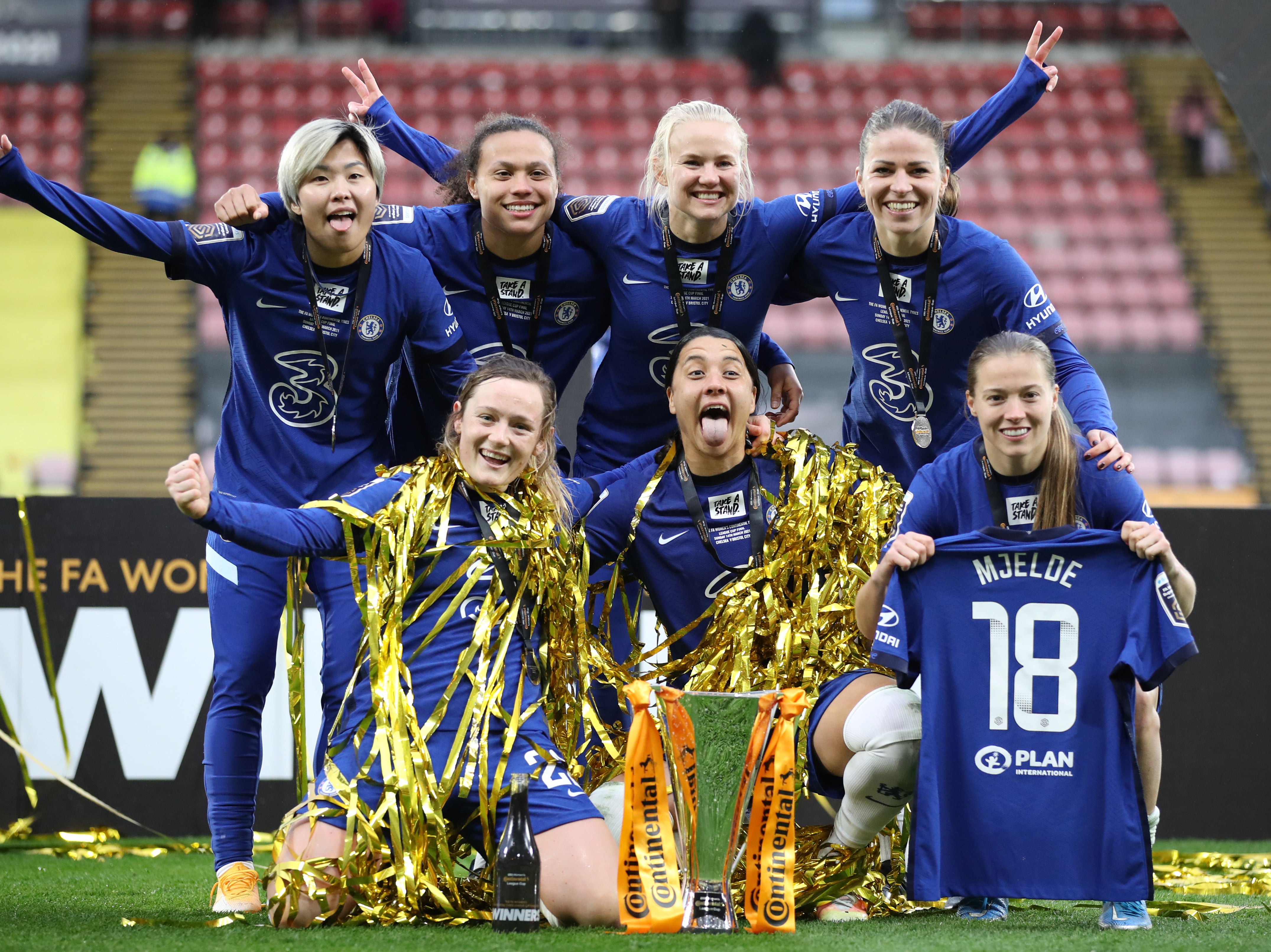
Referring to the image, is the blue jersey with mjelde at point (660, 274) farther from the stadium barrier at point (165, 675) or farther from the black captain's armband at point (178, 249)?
the stadium barrier at point (165, 675)

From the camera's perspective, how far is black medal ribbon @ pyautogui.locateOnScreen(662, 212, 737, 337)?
11.5ft

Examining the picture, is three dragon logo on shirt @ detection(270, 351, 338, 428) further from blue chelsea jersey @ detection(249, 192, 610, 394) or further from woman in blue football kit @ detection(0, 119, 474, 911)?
blue chelsea jersey @ detection(249, 192, 610, 394)

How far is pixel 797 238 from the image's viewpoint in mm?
3613

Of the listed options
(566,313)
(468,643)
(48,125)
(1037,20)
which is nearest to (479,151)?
(566,313)

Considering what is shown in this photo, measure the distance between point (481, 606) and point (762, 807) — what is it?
2.52ft

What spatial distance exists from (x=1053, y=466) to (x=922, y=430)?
528 mm

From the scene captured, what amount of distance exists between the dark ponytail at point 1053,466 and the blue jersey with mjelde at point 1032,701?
0.24 feet

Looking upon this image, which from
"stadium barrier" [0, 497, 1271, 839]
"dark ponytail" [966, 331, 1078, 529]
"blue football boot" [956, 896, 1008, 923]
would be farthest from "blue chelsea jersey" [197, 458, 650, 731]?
"stadium barrier" [0, 497, 1271, 839]

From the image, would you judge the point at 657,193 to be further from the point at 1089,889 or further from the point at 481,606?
the point at 1089,889

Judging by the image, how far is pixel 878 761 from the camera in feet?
9.77

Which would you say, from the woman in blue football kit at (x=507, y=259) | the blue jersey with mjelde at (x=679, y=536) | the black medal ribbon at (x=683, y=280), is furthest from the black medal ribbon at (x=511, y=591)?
the black medal ribbon at (x=683, y=280)

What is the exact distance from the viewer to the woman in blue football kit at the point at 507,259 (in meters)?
3.48

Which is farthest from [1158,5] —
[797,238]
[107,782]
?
[107,782]

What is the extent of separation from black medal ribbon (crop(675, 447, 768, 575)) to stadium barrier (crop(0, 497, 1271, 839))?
1914mm
